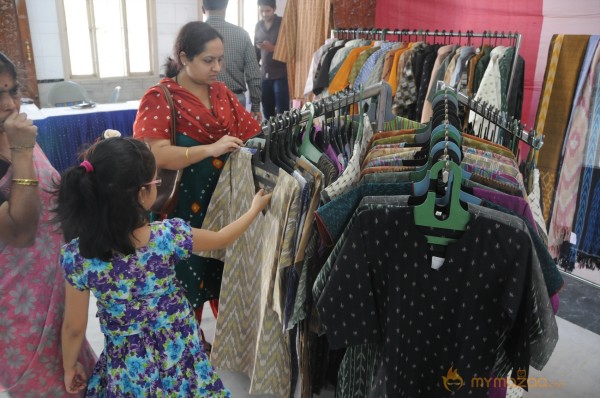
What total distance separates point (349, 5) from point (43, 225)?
12.5 feet

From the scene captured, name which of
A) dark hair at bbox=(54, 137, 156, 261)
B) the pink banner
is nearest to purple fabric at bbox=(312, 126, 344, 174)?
dark hair at bbox=(54, 137, 156, 261)

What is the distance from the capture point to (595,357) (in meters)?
2.47

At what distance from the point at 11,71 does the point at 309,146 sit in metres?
0.93

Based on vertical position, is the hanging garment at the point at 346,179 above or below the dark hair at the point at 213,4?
below

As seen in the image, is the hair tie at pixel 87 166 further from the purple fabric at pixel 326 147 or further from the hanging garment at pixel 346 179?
the purple fabric at pixel 326 147

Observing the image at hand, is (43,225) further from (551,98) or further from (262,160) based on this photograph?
(551,98)

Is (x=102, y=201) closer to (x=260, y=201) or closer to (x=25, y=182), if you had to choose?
(x=25, y=182)

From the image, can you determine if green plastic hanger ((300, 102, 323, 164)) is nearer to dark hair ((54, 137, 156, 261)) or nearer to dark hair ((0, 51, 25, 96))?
dark hair ((54, 137, 156, 261))

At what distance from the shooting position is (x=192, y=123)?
1.98 meters

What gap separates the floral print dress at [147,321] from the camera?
1297mm

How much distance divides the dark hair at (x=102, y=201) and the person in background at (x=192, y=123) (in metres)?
0.61

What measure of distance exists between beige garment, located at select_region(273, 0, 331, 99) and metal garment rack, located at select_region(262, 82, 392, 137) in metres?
2.66

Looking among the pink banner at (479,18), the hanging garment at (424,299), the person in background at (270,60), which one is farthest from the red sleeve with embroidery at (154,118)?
the person in background at (270,60)

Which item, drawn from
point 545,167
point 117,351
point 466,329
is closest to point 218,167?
point 117,351
